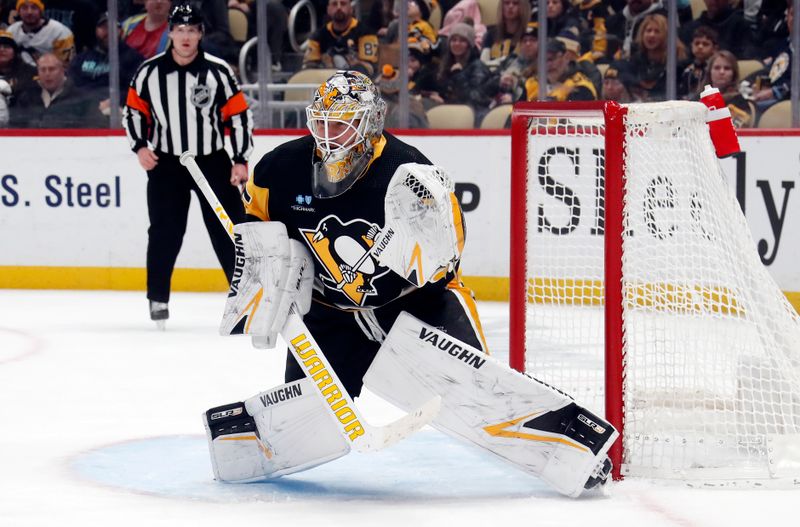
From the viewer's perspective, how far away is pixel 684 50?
6.16 meters

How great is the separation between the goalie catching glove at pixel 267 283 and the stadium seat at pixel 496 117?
3.72 meters

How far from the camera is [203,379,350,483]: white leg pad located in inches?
111

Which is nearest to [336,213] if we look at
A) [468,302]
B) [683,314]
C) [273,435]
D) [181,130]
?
[468,302]

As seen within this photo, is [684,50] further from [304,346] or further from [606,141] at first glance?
[304,346]

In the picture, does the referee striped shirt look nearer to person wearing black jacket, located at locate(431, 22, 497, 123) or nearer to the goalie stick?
person wearing black jacket, located at locate(431, 22, 497, 123)

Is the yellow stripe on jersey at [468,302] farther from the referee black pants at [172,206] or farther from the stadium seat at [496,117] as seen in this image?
the stadium seat at [496,117]

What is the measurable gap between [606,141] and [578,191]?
204 centimetres

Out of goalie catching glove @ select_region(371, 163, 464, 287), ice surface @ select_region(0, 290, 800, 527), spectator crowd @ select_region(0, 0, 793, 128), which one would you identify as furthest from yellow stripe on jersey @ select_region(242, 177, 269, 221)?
spectator crowd @ select_region(0, 0, 793, 128)

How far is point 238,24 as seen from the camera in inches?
262

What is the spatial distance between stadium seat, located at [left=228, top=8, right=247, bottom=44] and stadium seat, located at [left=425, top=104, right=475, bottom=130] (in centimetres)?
102

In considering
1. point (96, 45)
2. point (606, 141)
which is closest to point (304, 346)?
point (606, 141)

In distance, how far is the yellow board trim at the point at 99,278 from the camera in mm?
6695

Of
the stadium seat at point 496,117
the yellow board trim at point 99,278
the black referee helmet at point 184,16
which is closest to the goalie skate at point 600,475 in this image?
the black referee helmet at point 184,16

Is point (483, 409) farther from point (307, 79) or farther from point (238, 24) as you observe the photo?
point (238, 24)
